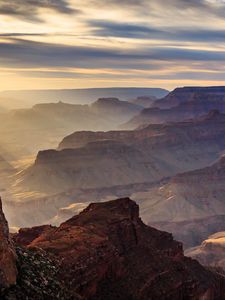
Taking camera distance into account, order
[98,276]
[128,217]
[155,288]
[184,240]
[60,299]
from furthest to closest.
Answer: [184,240] → [128,217] → [155,288] → [98,276] → [60,299]

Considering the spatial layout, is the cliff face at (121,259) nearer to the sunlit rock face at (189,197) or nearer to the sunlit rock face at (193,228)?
the sunlit rock face at (193,228)

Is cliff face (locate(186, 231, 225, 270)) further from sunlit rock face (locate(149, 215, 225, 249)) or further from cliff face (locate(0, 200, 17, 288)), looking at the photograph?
cliff face (locate(0, 200, 17, 288))

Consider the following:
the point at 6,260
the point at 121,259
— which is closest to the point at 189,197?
the point at 121,259

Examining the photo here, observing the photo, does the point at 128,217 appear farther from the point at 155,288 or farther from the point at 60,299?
the point at 60,299

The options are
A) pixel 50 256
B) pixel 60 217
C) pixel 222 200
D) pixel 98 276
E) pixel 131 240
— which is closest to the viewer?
pixel 50 256

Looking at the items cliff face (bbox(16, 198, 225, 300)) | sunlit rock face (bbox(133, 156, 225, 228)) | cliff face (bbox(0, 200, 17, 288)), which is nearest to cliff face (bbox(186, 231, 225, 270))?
sunlit rock face (bbox(133, 156, 225, 228))

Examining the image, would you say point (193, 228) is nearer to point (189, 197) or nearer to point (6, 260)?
point (189, 197)

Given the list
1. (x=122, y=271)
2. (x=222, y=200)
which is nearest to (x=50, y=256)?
(x=122, y=271)

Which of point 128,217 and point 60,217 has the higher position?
point 128,217
